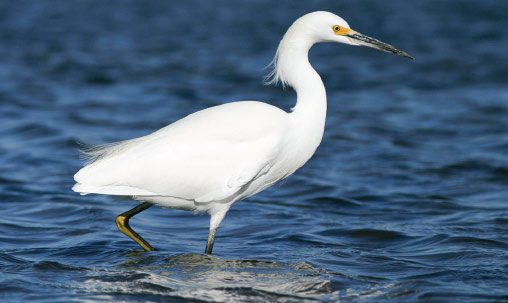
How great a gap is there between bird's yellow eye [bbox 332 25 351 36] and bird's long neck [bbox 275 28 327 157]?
0.24 metres

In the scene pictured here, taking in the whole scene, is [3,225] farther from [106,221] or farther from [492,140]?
[492,140]

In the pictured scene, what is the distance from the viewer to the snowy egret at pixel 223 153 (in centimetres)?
715

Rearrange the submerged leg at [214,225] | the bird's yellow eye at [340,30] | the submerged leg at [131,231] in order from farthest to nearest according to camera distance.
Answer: the submerged leg at [131,231]
the bird's yellow eye at [340,30]
the submerged leg at [214,225]

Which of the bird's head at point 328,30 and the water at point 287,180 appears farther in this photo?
the bird's head at point 328,30

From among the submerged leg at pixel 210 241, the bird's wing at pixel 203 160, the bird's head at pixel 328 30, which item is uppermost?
the bird's head at pixel 328 30

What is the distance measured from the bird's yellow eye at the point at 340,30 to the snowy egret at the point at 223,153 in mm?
62

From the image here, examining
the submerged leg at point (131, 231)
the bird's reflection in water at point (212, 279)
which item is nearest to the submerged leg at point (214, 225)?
the bird's reflection in water at point (212, 279)

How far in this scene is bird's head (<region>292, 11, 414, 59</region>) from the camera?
7535 millimetres

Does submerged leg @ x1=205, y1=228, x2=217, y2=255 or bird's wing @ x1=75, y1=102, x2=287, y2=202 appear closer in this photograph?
bird's wing @ x1=75, y1=102, x2=287, y2=202

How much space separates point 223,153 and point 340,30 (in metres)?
1.44

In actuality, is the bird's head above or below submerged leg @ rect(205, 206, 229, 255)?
above

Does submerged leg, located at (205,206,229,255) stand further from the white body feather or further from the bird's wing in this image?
the bird's wing

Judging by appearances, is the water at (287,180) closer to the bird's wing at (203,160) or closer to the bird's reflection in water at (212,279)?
the bird's reflection in water at (212,279)

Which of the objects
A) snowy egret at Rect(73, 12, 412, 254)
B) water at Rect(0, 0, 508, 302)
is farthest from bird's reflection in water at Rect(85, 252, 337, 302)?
snowy egret at Rect(73, 12, 412, 254)
